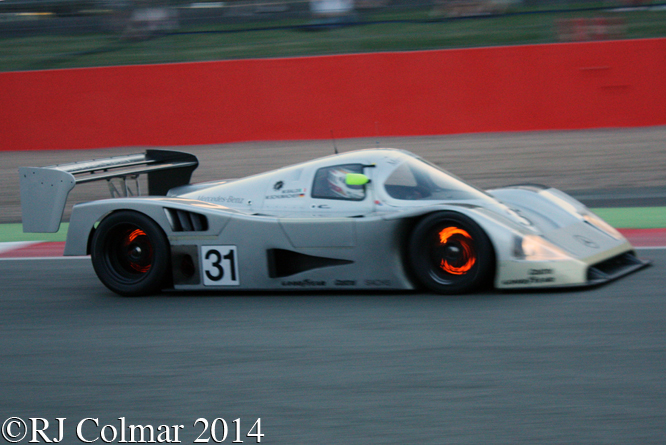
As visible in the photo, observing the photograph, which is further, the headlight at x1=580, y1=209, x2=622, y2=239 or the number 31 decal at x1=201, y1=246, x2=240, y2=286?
the headlight at x1=580, y1=209, x2=622, y2=239

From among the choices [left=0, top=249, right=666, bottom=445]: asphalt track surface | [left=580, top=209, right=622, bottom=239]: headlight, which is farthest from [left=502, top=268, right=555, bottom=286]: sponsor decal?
[left=580, top=209, right=622, bottom=239]: headlight

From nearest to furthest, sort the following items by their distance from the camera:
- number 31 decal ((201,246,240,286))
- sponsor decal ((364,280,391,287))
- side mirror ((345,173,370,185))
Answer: sponsor decal ((364,280,391,287)), side mirror ((345,173,370,185)), number 31 decal ((201,246,240,286))

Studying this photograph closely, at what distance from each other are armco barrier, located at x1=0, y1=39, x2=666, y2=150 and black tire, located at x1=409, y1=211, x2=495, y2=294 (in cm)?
888

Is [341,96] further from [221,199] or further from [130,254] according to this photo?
[130,254]

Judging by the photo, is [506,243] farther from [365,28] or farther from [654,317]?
[365,28]

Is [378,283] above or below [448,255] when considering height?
below

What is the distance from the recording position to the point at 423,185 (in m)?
5.64

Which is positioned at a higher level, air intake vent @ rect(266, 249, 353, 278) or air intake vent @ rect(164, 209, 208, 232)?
air intake vent @ rect(164, 209, 208, 232)

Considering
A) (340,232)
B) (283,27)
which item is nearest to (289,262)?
(340,232)

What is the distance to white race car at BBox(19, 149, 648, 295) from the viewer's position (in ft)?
17.0

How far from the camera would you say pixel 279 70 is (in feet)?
47.3

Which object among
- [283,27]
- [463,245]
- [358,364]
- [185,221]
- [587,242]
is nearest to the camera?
[358,364]

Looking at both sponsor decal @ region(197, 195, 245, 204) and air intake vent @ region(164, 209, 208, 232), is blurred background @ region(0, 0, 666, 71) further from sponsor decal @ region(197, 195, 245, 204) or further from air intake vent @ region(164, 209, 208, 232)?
air intake vent @ region(164, 209, 208, 232)

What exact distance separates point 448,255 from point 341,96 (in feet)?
30.3
